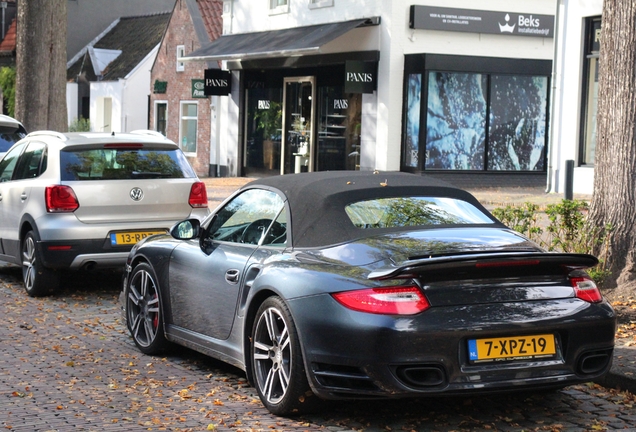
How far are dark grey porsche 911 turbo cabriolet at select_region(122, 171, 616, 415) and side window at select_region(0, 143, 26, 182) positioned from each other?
224 inches

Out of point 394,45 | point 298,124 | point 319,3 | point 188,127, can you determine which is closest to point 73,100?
point 188,127

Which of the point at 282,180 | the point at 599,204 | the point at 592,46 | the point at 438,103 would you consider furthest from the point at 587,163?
the point at 282,180

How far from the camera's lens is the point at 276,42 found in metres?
27.4

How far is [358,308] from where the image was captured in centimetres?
534

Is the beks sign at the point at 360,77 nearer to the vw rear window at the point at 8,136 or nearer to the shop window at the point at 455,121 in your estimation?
the shop window at the point at 455,121

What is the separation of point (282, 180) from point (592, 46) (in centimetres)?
1696

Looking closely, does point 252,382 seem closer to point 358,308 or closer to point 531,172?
point 358,308

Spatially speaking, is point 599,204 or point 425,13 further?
point 425,13

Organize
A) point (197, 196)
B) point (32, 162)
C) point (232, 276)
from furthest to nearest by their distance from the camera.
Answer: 1. point (32, 162)
2. point (197, 196)
3. point (232, 276)

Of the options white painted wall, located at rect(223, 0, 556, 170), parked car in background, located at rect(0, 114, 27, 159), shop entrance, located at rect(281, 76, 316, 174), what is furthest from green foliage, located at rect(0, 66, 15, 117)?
parked car in background, located at rect(0, 114, 27, 159)

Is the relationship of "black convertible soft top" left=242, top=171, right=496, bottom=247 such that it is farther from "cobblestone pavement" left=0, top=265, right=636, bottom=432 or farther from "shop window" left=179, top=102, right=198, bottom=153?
"shop window" left=179, top=102, right=198, bottom=153

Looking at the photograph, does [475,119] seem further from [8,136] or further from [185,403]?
[185,403]

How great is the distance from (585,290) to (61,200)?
6.12 m

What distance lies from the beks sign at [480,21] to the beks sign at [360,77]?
1449 mm
